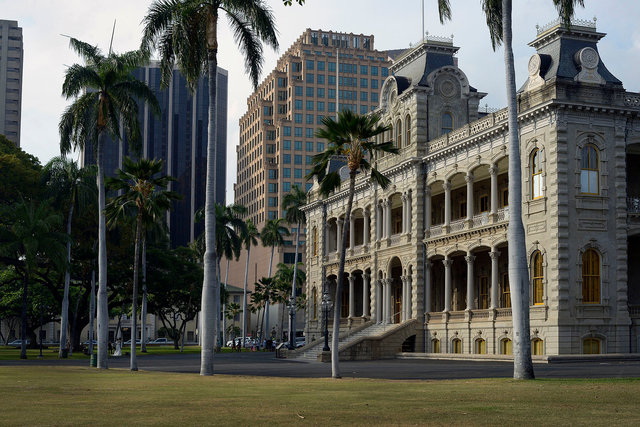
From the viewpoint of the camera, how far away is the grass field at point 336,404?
1394cm

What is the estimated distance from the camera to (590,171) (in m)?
A: 43.5

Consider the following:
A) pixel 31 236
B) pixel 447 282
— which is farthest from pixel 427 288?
pixel 31 236

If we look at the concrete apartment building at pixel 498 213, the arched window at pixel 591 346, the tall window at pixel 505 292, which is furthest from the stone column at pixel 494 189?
the arched window at pixel 591 346

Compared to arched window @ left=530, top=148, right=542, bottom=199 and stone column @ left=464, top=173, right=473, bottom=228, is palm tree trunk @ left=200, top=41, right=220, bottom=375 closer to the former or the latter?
arched window @ left=530, top=148, right=542, bottom=199

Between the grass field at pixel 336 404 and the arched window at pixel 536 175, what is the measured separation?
22700mm

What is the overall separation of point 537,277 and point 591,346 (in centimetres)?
443

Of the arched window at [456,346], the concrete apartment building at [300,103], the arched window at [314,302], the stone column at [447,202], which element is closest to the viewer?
the arched window at [456,346]

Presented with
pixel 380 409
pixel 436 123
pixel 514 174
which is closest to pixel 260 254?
pixel 436 123

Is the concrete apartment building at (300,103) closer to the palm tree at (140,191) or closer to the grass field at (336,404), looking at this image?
the palm tree at (140,191)

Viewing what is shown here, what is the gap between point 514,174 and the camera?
2578cm

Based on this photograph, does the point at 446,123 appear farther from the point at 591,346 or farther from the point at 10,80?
the point at 10,80

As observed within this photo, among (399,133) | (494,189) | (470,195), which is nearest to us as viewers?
(494,189)

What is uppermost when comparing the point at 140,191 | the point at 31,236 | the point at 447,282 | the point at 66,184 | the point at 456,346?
the point at 66,184

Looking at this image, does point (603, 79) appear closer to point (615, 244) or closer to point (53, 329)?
point (615, 244)
